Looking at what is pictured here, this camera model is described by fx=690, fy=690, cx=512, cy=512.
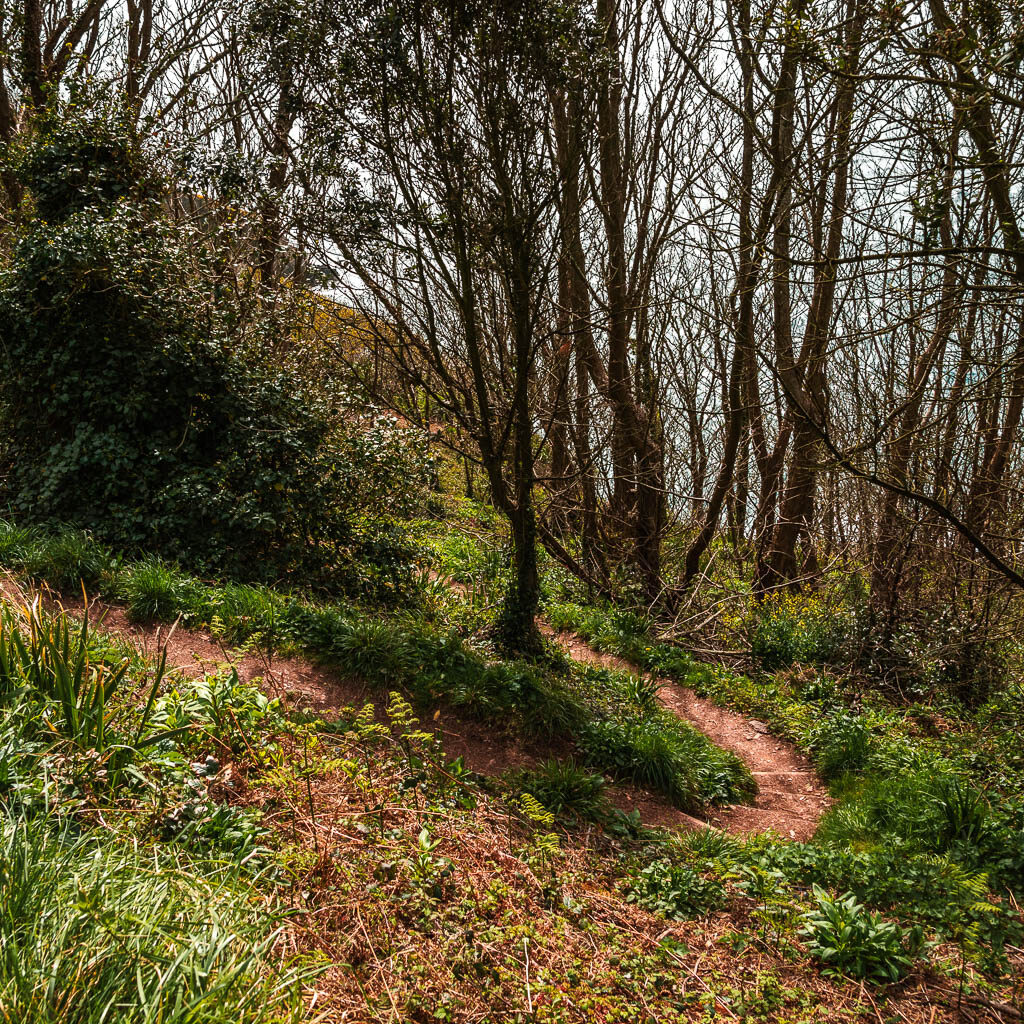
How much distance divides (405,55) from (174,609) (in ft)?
16.3

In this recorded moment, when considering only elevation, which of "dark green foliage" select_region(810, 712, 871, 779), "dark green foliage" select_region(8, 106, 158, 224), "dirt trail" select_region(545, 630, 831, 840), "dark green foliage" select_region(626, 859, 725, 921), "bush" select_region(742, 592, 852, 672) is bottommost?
"dark green foliage" select_region(626, 859, 725, 921)

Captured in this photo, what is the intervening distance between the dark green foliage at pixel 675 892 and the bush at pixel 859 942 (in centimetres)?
51

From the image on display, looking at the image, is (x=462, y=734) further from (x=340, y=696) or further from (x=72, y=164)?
(x=72, y=164)

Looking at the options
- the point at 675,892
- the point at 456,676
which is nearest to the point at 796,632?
the point at 456,676

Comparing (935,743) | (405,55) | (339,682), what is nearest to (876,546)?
(935,743)

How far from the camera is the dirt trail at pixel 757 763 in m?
5.14

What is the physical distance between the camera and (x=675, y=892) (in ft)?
12.3

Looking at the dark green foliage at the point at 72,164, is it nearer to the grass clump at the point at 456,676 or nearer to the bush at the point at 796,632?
the grass clump at the point at 456,676

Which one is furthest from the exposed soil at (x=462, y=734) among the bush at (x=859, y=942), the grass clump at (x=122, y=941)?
the grass clump at (x=122, y=941)

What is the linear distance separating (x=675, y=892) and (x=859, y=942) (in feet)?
2.96

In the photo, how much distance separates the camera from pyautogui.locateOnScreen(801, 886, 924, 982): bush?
3.13m

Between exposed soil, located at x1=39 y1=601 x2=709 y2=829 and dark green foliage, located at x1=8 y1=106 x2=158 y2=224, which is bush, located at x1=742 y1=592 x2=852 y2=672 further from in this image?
dark green foliage, located at x1=8 y1=106 x2=158 y2=224

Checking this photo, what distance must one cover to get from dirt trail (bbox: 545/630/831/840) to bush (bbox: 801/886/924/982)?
59.1 inches

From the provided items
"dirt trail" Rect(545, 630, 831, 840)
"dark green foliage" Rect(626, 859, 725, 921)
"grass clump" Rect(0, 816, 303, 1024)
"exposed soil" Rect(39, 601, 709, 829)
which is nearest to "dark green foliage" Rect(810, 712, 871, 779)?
"dirt trail" Rect(545, 630, 831, 840)
